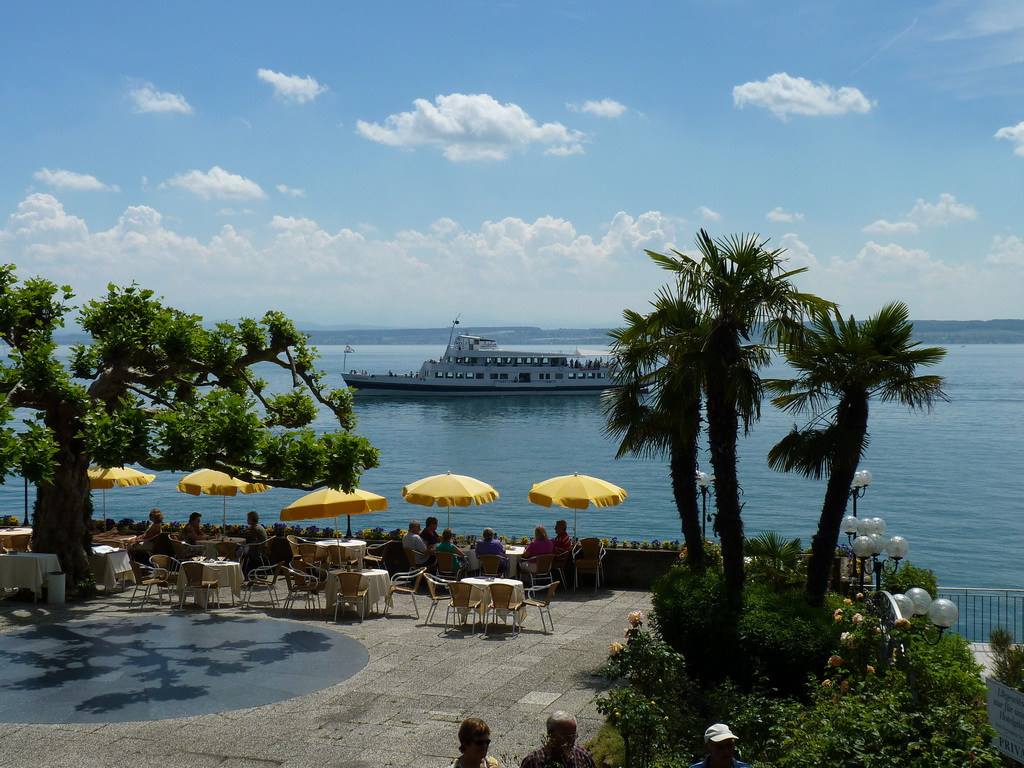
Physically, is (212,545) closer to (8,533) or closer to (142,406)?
(142,406)

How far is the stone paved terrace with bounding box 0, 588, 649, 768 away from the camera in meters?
7.62

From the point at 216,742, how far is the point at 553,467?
48.4 metres

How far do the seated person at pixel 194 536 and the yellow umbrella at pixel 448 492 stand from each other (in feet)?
11.3

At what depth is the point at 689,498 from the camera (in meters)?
12.5

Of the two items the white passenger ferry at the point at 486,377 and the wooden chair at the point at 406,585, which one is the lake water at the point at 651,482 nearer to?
the white passenger ferry at the point at 486,377

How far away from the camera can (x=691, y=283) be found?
11.1m

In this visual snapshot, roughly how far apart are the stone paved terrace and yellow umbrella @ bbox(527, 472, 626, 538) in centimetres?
339

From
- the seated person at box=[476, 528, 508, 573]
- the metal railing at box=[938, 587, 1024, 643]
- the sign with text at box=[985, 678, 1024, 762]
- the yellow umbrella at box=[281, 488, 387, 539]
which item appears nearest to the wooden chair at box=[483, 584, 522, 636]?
the seated person at box=[476, 528, 508, 573]

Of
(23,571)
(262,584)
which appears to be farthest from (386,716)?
(23,571)

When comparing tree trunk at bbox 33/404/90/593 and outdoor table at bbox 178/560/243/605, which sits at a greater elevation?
tree trunk at bbox 33/404/90/593

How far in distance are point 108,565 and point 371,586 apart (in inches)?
171

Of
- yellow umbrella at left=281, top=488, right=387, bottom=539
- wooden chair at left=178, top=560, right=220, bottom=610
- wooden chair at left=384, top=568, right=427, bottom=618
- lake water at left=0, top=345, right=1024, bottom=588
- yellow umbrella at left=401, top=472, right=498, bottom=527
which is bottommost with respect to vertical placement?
lake water at left=0, top=345, right=1024, bottom=588

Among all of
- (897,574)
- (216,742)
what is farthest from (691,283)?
(216,742)

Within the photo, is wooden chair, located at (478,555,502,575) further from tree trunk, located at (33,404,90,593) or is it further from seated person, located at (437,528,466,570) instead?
tree trunk, located at (33,404,90,593)
